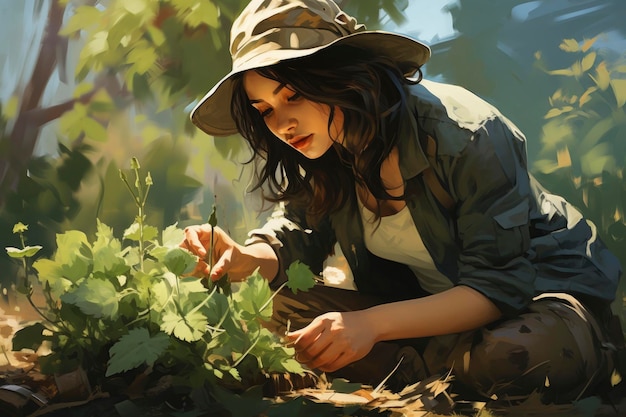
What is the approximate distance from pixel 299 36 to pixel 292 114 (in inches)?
4.7

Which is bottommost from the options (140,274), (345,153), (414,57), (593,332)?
Result: (593,332)

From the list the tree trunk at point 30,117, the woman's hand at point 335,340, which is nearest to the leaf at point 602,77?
the woman's hand at point 335,340

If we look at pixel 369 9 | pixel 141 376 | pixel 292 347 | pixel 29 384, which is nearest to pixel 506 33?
pixel 369 9

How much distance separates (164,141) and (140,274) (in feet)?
1.13

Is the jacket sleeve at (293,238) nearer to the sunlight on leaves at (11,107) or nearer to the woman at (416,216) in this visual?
the woman at (416,216)

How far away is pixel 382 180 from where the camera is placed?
4.26 feet

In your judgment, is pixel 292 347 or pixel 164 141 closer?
pixel 292 347

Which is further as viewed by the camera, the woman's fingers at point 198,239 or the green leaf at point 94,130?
the green leaf at point 94,130

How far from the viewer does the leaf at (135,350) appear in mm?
1108

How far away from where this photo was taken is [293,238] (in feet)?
4.54

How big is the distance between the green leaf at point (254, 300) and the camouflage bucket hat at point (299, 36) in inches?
12.6

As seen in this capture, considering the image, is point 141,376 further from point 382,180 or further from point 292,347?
point 382,180

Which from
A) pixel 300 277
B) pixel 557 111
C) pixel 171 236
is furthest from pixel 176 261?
pixel 557 111

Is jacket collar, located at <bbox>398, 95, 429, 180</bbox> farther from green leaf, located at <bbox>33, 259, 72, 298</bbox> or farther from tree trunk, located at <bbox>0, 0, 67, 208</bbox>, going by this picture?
tree trunk, located at <bbox>0, 0, 67, 208</bbox>
